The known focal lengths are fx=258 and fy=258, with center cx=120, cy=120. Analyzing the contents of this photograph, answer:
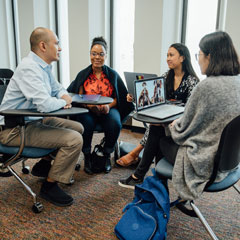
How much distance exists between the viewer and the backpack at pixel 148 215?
143 cm

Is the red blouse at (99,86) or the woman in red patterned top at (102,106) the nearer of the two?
the woman in red patterned top at (102,106)

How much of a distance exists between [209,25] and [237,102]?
2.24 m

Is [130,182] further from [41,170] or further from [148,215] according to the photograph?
[41,170]

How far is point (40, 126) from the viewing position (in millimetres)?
1777

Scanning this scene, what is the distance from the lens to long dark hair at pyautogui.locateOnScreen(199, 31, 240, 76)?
1.29 meters

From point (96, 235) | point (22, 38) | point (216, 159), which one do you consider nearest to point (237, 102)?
point (216, 159)

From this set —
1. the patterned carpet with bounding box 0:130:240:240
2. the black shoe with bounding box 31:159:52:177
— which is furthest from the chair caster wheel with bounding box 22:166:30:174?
the black shoe with bounding box 31:159:52:177

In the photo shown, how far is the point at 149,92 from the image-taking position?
175cm

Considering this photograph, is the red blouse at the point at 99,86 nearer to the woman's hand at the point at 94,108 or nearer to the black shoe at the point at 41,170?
the woman's hand at the point at 94,108

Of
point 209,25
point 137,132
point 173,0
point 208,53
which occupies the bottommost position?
point 137,132

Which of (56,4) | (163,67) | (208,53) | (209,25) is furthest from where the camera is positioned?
(56,4)

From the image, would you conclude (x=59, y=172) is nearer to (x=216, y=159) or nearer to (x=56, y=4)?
(x=216, y=159)

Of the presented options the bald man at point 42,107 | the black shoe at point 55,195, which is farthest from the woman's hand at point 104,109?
the black shoe at point 55,195

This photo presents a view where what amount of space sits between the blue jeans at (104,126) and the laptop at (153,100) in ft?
2.00
